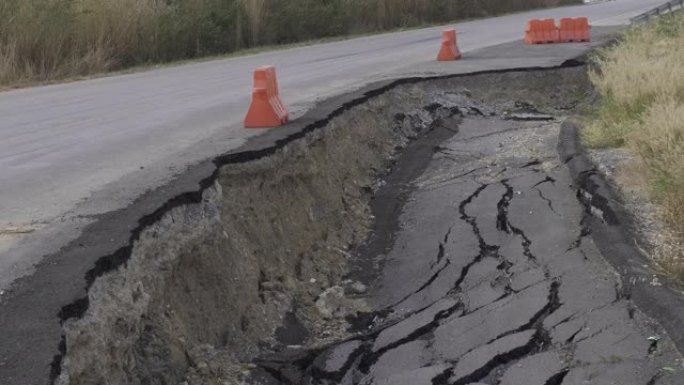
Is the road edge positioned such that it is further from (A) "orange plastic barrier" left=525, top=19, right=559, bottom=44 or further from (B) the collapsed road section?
(A) "orange plastic barrier" left=525, top=19, right=559, bottom=44

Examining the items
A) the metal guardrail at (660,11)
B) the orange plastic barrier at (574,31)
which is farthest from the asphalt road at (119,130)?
the metal guardrail at (660,11)

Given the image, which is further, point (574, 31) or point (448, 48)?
point (574, 31)

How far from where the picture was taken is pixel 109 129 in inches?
359

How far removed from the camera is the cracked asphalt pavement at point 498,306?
5.12 metres

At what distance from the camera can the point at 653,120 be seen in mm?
8211

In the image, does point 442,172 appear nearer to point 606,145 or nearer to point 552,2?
point 606,145

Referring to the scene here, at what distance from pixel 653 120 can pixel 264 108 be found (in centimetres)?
351

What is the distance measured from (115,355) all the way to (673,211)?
3801mm

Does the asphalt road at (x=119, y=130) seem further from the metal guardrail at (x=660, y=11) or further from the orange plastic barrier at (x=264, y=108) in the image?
the metal guardrail at (x=660, y=11)

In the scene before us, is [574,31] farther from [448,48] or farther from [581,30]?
[448,48]

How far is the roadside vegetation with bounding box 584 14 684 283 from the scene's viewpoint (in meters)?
6.20

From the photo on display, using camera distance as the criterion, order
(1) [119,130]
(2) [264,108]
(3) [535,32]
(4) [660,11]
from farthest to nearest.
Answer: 1. (4) [660,11]
2. (3) [535,32]
3. (1) [119,130]
4. (2) [264,108]

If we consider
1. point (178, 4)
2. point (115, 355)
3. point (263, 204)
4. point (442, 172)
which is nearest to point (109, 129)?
point (263, 204)

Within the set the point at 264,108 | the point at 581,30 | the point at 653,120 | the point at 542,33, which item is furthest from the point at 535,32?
the point at 264,108
